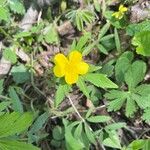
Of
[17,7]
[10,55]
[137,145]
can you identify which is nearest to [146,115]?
[137,145]

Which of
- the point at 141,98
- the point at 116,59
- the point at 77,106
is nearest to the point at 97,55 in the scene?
the point at 116,59

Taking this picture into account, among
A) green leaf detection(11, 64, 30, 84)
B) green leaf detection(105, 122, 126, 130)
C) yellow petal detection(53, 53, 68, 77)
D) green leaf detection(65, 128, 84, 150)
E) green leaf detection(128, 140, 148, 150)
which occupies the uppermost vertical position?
yellow petal detection(53, 53, 68, 77)

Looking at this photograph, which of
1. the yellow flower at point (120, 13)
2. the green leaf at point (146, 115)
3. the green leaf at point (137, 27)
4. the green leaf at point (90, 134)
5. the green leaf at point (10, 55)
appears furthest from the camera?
the green leaf at point (10, 55)

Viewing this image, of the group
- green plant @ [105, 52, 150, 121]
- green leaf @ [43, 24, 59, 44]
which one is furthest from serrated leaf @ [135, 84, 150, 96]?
green leaf @ [43, 24, 59, 44]

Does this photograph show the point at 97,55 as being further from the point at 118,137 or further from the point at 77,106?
the point at 118,137

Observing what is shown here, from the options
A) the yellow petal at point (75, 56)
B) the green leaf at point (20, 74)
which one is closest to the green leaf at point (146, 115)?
the yellow petal at point (75, 56)

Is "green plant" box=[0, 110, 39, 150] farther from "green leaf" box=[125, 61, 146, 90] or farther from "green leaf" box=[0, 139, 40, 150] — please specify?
"green leaf" box=[125, 61, 146, 90]

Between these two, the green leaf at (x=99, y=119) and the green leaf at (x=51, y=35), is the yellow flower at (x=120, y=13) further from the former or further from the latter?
the green leaf at (x=99, y=119)
